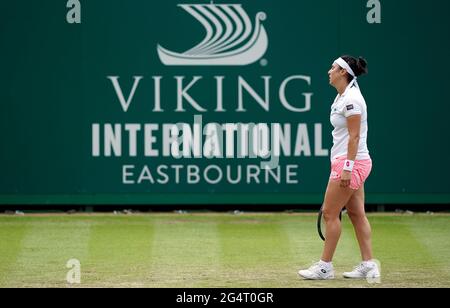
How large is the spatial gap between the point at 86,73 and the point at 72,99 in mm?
297

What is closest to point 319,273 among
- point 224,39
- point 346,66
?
point 346,66

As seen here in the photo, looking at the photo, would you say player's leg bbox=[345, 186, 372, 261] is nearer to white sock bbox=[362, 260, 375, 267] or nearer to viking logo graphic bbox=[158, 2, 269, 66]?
white sock bbox=[362, 260, 375, 267]

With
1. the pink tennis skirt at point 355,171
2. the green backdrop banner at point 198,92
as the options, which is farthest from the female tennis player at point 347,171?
the green backdrop banner at point 198,92

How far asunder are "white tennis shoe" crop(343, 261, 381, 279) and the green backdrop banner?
427 cm

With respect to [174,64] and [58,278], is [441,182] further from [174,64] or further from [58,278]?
[58,278]

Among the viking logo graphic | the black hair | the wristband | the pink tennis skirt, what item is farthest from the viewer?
the viking logo graphic

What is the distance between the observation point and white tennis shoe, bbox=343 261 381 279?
999 cm

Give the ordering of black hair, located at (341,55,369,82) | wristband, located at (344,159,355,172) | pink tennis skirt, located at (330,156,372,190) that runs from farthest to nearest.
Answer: black hair, located at (341,55,369,82) < pink tennis skirt, located at (330,156,372,190) < wristband, located at (344,159,355,172)

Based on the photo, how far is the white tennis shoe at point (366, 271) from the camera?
32.8ft

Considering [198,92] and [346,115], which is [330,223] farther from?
[198,92]

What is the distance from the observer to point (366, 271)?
32.9 ft

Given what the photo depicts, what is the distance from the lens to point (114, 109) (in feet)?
46.6

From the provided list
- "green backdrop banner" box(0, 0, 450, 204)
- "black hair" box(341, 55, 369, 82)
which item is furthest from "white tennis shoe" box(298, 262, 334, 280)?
"green backdrop banner" box(0, 0, 450, 204)

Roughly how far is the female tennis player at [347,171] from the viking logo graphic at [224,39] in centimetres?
425
